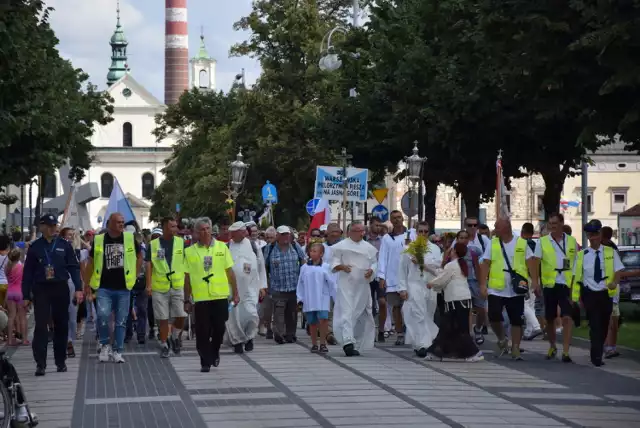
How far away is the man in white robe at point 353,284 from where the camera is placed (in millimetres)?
19516

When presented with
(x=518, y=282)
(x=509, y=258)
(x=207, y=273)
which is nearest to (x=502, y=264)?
(x=509, y=258)

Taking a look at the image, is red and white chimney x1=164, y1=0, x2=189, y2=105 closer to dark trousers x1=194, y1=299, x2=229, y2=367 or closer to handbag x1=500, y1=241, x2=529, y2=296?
handbag x1=500, y1=241, x2=529, y2=296

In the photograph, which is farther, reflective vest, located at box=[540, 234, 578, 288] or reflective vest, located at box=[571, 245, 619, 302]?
reflective vest, located at box=[540, 234, 578, 288]

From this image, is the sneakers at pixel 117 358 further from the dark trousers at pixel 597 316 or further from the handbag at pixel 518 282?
the dark trousers at pixel 597 316

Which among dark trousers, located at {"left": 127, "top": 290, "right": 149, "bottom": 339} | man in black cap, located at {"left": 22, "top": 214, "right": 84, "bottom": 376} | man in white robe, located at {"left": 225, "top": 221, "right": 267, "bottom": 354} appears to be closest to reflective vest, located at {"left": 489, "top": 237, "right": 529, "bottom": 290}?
man in white robe, located at {"left": 225, "top": 221, "right": 267, "bottom": 354}

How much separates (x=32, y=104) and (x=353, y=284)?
14889mm

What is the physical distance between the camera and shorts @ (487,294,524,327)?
19.2m

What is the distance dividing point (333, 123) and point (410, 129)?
3.94 m

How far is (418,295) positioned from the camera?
1995 cm

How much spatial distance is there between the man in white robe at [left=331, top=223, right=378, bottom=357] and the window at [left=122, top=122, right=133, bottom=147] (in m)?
132

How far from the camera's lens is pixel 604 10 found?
56.2 feet

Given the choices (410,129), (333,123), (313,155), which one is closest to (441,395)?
(410,129)

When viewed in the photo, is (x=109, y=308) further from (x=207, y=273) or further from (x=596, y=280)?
(x=596, y=280)

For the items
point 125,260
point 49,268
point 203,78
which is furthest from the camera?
point 203,78
